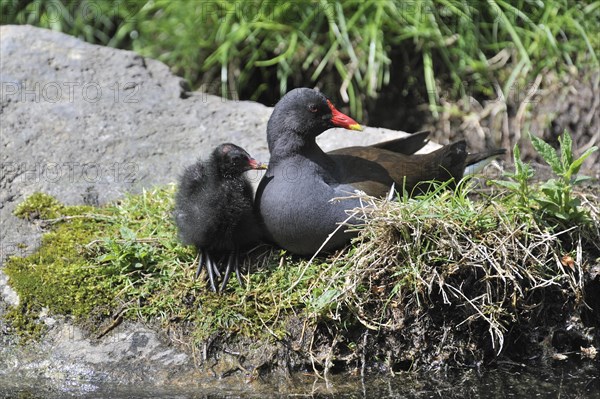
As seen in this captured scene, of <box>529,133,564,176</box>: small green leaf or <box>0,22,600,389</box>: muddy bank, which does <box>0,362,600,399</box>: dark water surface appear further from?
<box>529,133,564,176</box>: small green leaf

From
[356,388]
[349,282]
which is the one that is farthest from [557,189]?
[356,388]

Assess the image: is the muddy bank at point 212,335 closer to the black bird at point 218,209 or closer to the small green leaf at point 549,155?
the black bird at point 218,209

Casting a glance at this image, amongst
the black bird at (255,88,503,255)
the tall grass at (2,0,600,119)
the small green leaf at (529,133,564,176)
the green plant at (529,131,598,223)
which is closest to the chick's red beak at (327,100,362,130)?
the black bird at (255,88,503,255)

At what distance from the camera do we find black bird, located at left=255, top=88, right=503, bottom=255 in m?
4.45

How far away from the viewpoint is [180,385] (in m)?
4.08

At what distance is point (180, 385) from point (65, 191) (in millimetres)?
1802

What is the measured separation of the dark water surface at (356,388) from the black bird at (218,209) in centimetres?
61

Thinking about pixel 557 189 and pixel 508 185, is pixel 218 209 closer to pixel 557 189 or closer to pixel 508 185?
pixel 508 185

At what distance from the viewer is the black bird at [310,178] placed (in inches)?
175

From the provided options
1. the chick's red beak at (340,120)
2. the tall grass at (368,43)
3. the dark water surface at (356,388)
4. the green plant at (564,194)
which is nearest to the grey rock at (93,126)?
the dark water surface at (356,388)

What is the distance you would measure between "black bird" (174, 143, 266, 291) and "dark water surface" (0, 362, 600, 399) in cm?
61

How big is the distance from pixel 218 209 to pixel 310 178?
1.61ft

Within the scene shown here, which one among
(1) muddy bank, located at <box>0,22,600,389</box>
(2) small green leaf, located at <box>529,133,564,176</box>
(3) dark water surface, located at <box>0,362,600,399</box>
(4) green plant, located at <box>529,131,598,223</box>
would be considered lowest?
(3) dark water surface, located at <box>0,362,600,399</box>

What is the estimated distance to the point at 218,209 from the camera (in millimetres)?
4441
